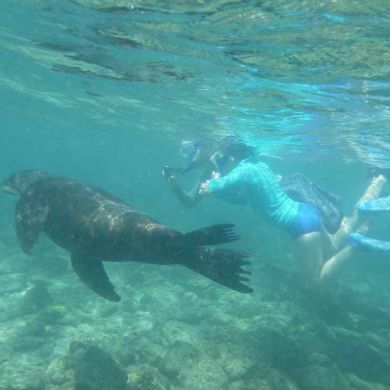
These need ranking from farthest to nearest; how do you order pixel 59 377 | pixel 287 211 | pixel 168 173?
pixel 287 211
pixel 168 173
pixel 59 377

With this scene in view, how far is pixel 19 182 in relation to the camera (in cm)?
967

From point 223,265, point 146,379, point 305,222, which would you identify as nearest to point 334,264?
point 305,222

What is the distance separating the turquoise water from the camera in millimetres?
9617

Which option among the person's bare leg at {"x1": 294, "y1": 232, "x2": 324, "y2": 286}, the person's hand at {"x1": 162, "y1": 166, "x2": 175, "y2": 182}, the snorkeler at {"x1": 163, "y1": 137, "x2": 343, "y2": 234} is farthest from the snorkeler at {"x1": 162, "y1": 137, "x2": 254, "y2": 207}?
the person's bare leg at {"x1": 294, "y1": 232, "x2": 324, "y2": 286}

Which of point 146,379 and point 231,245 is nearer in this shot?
point 146,379

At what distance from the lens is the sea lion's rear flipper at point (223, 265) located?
6.00 meters

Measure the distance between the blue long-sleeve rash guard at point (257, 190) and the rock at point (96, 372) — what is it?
5551 millimetres

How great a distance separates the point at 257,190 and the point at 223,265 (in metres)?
6.80

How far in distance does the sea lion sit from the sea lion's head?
25.0 inches

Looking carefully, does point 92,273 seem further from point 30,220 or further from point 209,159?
point 209,159

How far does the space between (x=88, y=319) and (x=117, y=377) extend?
4670 millimetres

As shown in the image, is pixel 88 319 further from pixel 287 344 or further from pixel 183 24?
pixel 183 24

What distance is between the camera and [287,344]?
37.7ft

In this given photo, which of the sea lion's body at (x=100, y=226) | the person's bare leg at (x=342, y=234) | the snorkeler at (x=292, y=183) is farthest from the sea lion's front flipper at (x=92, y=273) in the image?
the person's bare leg at (x=342, y=234)
